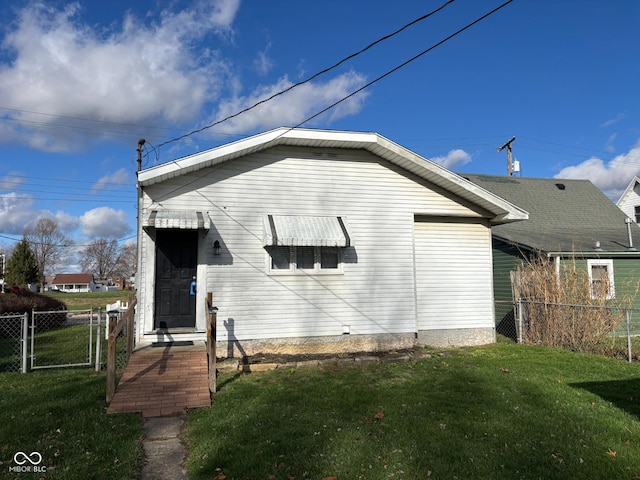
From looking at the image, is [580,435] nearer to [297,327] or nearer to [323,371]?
[323,371]

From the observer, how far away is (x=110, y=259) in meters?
75.8

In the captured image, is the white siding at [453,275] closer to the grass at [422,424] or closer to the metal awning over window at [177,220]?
the grass at [422,424]

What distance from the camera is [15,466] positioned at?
4.01 m

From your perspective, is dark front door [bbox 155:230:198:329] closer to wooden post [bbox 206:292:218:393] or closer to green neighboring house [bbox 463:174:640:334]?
wooden post [bbox 206:292:218:393]

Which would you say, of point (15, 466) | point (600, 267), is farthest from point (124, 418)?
point (600, 267)

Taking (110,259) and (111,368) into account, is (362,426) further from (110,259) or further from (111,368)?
(110,259)

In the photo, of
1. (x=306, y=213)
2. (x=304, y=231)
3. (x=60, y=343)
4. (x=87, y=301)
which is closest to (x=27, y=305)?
(x=60, y=343)

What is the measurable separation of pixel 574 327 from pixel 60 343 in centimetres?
1300

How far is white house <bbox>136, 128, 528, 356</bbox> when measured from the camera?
852 centimetres

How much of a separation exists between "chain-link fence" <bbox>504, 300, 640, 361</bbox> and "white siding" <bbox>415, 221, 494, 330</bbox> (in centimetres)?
125

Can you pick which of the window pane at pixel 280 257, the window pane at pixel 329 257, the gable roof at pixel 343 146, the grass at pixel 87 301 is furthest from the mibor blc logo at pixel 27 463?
the grass at pixel 87 301

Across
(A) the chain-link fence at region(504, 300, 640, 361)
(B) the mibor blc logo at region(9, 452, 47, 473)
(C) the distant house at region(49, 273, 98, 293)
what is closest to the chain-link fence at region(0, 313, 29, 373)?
(B) the mibor blc logo at region(9, 452, 47, 473)

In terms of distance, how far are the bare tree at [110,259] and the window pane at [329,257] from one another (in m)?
72.5

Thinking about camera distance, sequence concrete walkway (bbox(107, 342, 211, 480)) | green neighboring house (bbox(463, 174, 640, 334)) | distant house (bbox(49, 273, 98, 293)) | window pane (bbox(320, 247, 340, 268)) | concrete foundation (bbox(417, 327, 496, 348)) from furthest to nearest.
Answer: distant house (bbox(49, 273, 98, 293)) → green neighboring house (bbox(463, 174, 640, 334)) → concrete foundation (bbox(417, 327, 496, 348)) → window pane (bbox(320, 247, 340, 268)) → concrete walkway (bbox(107, 342, 211, 480))
